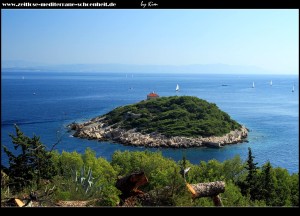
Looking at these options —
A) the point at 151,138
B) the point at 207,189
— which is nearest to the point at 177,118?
the point at 151,138

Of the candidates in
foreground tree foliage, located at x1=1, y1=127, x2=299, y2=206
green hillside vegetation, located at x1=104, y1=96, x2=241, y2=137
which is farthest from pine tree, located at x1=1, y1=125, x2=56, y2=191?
green hillside vegetation, located at x1=104, y1=96, x2=241, y2=137

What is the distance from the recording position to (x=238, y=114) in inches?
1516

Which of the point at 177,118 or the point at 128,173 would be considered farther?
the point at 177,118

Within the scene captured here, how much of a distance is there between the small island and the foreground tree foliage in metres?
17.0

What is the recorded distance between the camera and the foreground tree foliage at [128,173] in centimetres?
475

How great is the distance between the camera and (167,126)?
32.3m

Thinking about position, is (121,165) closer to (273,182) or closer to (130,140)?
(273,182)

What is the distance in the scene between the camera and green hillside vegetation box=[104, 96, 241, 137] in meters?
31.5

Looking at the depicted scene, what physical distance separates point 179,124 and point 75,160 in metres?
20.8

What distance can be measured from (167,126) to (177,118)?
2612 mm

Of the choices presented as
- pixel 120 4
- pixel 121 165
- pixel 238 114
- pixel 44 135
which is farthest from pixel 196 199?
pixel 238 114

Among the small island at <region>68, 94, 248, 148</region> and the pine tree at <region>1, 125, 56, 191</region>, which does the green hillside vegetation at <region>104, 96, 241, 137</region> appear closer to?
the small island at <region>68, 94, 248, 148</region>

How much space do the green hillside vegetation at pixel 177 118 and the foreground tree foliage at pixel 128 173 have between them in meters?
18.9

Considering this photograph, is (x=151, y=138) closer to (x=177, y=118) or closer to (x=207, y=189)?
(x=177, y=118)
